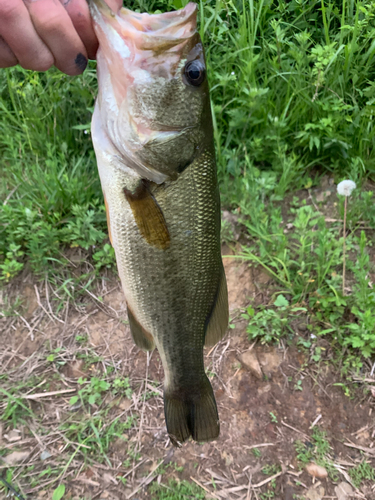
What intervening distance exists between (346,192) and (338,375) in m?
1.25

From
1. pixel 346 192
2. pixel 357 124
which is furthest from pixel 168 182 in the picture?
pixel 357 124

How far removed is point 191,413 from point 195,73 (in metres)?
1.47

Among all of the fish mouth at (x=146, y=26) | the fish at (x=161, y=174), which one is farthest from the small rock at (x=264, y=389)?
the fish mouth at (x=146, y=26)

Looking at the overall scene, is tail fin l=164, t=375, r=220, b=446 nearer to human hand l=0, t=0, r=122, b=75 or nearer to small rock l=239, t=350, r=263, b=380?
small rock l=239, t=350, r=263, b=380

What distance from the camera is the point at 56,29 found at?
1093mm

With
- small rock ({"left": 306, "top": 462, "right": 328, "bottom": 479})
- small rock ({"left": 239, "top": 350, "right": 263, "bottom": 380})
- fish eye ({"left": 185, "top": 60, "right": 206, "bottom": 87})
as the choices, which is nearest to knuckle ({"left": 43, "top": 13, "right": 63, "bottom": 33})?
fish eye ({"left": 185, "top": 60, "right": 206, "bottom": 87})

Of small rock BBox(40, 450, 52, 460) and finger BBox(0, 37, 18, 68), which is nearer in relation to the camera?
finger BBox(0, 37, 18, 68)

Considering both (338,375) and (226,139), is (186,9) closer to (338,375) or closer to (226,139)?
(226,139)

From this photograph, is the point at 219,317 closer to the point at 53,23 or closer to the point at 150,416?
the point at 150,416

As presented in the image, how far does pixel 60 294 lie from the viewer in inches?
101

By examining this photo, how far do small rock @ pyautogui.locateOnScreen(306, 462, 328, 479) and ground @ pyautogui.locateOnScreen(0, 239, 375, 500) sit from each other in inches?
0.7

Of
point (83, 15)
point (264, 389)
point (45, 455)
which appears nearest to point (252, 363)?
point (264, 389)

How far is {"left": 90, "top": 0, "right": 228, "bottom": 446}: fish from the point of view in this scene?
3.77ft

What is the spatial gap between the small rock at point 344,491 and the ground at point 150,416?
0.01 meters
